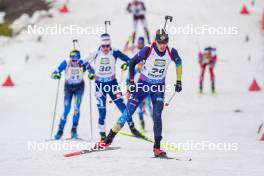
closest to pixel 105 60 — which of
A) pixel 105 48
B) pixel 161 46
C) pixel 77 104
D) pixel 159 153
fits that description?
pixel 105 48

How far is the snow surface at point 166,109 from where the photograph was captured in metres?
8.89

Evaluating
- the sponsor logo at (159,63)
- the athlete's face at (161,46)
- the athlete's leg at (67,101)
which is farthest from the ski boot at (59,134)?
the athlete's face at (161,46)

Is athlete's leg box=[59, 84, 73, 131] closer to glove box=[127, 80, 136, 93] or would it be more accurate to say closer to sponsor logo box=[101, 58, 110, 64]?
sponsor logo box=[101, 58, 110, 64]

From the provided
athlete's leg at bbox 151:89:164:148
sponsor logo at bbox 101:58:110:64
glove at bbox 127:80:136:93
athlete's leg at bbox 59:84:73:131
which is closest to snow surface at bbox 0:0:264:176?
athlete's leg at bbox 151:89:164:148

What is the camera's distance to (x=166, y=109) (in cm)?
1914

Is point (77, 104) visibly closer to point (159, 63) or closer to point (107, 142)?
point (107, 142)

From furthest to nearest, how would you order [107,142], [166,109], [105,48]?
[166,109]
[105,48]
[107,142]

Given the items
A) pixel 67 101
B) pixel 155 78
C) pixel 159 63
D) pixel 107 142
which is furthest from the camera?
pixel 67 101

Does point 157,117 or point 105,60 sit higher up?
point 105,60

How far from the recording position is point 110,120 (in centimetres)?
1781

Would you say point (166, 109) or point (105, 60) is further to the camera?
point (166, 109)

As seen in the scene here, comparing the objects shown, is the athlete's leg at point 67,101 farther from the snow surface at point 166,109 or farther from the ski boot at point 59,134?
the snow surface at point 166,109

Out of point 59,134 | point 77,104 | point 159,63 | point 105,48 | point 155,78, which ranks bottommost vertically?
point 59,134

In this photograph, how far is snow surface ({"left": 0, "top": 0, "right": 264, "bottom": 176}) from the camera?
889 cm
